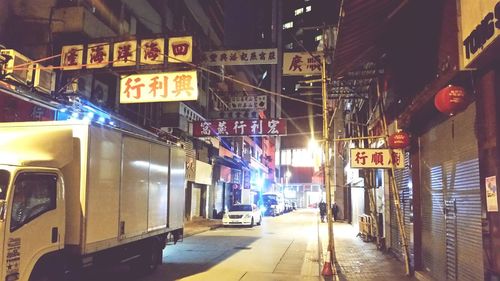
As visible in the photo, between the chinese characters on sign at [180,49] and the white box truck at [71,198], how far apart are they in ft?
8.25

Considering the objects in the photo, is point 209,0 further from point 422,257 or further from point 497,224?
point 497,224

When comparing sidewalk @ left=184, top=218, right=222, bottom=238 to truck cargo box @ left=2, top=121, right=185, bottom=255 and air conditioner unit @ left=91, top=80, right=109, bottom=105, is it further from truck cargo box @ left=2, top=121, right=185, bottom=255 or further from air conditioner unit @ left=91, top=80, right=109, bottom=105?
truck cargo box @ left=2, top=121, right=185, bottom=255

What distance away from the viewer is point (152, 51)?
12.6 metres

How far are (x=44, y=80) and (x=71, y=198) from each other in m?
8.47

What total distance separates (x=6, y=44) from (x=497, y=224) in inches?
638

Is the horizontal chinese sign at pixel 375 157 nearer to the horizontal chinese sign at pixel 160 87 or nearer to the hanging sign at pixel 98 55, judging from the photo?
the horizontal chinese sign at pixel 160 87

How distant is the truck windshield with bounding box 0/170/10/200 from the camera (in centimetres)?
670

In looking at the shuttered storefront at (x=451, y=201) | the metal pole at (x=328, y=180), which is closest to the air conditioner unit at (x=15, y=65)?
the metal pole at (x=328, y=180)

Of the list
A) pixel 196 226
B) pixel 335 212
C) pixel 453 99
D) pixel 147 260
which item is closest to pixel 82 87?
pixel 147 260

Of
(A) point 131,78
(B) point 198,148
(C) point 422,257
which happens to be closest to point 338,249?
(C) point 422,257

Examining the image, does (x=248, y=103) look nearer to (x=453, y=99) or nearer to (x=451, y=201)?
(x=451, y=201)

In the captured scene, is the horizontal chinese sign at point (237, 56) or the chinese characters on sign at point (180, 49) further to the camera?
the horizontal chinese sign at point (237, 56)

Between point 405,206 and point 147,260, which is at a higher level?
point 405,206

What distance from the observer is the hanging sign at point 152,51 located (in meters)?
12.5
